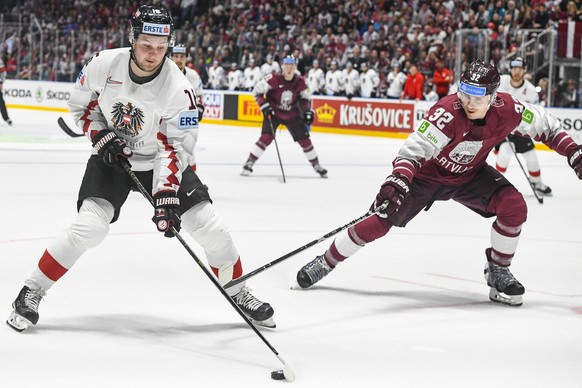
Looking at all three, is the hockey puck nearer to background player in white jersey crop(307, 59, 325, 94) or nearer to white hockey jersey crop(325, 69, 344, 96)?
white hockey jersey crop(325, 69, 344, 96)

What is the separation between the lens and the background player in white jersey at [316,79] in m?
18.2

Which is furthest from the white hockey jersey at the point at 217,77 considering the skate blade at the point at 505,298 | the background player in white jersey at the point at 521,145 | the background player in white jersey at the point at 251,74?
the skate blade at the point at 505,298

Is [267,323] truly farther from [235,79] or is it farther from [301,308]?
[235,79]

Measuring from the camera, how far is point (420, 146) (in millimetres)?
4391

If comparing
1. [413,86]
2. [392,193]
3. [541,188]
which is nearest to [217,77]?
[413,86]

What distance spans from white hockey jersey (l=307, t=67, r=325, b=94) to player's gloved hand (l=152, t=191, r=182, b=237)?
14.5 m

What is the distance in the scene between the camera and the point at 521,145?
358 inches

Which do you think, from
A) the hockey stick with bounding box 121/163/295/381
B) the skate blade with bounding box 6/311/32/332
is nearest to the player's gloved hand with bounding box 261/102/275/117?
the hockey stick with bounding box 121/163/295/381

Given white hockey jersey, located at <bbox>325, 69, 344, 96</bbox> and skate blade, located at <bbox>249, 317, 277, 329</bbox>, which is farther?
white hockey jersey, located at <bbox>325, 69, 344, 96</bbox>

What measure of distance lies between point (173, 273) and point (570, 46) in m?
10.7

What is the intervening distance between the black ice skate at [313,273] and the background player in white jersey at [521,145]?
456cm

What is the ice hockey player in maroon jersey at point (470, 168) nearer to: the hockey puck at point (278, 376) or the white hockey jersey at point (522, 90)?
the hockey puck at point (278, 376)

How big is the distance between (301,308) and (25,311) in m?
1.26

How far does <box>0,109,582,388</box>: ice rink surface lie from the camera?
11.0 ft
